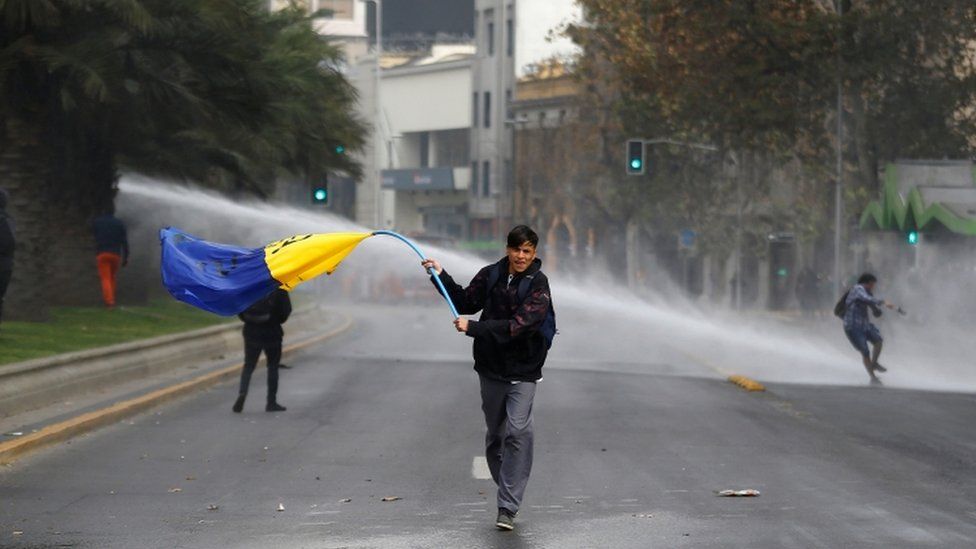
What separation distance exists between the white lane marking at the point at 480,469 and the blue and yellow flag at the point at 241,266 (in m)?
2.09

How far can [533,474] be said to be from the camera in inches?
555

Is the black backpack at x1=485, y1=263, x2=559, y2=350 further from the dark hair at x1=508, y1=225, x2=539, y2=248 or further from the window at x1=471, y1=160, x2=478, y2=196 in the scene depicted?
the window at x1=471, y1=160, x2=478, y2=196

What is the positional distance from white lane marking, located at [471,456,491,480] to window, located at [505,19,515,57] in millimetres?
86007

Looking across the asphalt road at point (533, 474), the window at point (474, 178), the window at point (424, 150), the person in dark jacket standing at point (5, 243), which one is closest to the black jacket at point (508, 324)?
the asphalt road at point (533, 474)

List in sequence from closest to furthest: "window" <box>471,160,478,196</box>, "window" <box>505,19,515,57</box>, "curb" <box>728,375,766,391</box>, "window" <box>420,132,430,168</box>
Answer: "curb" <box>728,375,766,391</box> < "window" <box>505,19,515,57</box> < "window" <box>471,160,478,196</box> < "window" <box>420,132,430,168</box>

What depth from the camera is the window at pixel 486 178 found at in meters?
102

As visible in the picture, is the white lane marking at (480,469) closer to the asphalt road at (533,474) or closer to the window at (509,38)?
the asphalt road at (533,474)

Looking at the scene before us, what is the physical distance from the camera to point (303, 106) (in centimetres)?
3431

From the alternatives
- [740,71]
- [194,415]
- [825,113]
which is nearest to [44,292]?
[194,415]

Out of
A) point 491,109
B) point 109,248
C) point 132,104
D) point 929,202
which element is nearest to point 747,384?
point 132,104

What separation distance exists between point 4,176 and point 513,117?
69.6 metres

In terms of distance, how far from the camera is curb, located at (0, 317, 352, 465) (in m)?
14.9

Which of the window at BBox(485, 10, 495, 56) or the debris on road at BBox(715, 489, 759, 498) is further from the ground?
the window at BBox(485, 10, 495, 56)

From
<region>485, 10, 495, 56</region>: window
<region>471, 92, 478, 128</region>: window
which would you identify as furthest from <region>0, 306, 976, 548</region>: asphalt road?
<region>471, 92, 478, 128</region>: window
